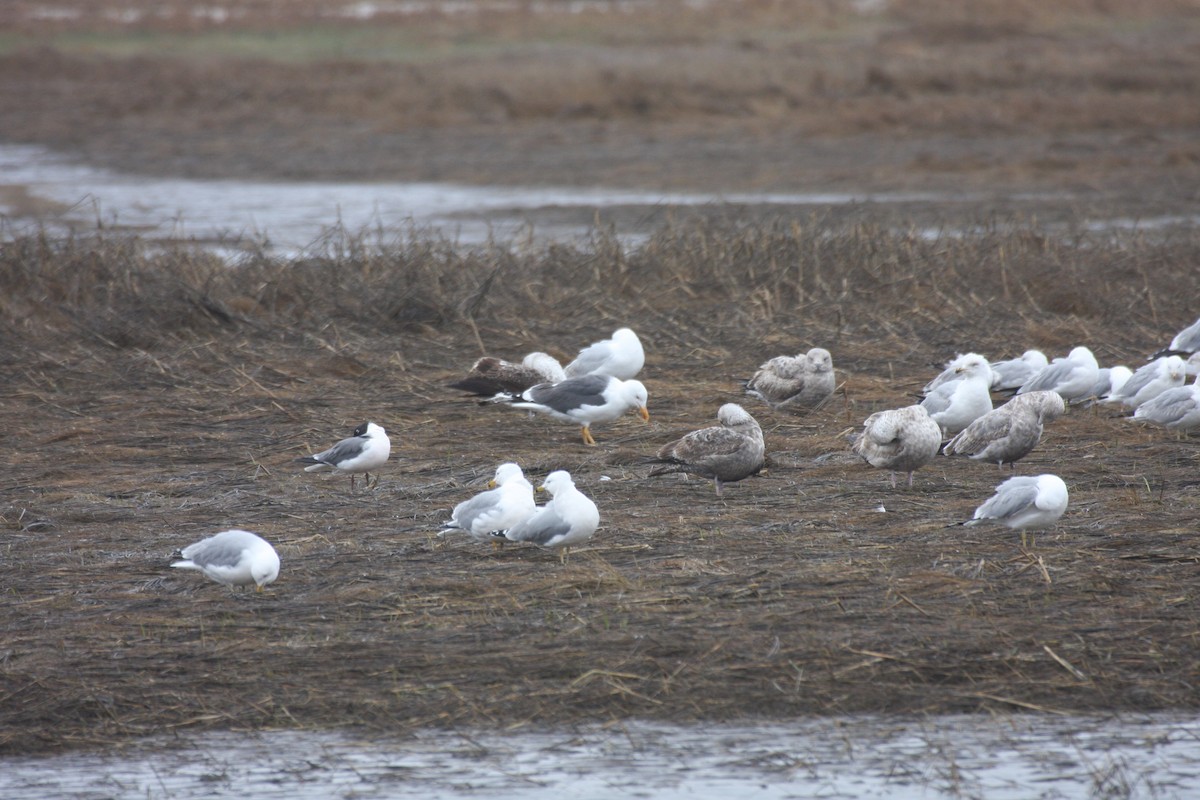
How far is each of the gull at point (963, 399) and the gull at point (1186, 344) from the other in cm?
224

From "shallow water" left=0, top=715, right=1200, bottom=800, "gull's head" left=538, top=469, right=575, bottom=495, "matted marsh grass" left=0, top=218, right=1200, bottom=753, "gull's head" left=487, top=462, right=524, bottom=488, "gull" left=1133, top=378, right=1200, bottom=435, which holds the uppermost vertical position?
"gull's head" left=538, top=469, right=575, bottom=495

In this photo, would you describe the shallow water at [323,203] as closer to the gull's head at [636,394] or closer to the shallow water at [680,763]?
the gull's head at [636,394]

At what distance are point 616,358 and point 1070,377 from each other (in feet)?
10.2

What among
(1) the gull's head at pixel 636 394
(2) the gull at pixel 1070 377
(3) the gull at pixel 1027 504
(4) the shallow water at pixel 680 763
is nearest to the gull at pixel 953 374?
(2) the gull at pixel 1070 377

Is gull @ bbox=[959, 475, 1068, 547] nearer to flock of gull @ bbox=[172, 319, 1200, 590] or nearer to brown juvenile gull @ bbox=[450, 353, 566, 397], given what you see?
flock of gull @ bbox=[172, 319, 1200, 590]

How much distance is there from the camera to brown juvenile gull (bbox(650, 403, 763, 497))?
7883mm

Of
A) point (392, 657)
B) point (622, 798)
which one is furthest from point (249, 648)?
point (622, 798)

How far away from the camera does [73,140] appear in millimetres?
32656

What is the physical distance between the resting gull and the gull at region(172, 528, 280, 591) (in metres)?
0.97

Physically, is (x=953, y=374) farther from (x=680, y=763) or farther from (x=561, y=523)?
(x=680, y=763)

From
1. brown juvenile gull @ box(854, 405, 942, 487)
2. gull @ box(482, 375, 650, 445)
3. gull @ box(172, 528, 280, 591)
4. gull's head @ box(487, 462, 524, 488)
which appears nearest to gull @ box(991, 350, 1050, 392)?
brown juvenile gull @ box(854, 405, 942, 487)

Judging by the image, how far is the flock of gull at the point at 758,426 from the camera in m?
6.77

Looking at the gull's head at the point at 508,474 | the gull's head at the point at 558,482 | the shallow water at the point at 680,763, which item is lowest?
the shallow water at the point at 680,763

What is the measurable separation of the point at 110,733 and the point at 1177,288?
35.3 ft
